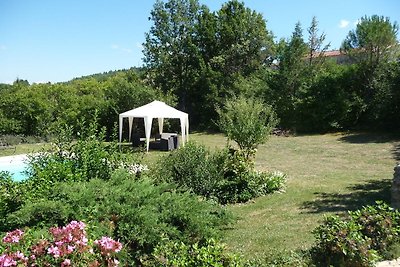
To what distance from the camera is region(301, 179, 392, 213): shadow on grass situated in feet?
21.0

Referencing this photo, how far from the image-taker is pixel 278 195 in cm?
777

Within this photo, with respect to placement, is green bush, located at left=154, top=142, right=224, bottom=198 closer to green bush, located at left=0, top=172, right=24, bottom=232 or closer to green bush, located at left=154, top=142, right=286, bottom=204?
green bush, located at left=154, top=142, right=286, bottom=204

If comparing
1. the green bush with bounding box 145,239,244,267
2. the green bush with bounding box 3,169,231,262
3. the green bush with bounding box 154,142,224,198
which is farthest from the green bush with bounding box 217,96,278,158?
the green bush with bounding box 145,239,244,267

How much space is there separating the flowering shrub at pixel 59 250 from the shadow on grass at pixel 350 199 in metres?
4.34

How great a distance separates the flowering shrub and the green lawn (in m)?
2.13

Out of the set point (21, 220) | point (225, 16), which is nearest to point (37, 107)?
point (225, 16)

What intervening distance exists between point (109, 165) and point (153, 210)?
166 cm

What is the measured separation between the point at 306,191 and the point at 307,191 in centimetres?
2

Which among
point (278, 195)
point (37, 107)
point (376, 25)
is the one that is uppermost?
point (376, 25)

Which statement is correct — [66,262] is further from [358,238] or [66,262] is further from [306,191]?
[306,191]

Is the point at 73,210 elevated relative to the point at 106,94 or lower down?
lower down

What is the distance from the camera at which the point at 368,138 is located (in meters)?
17.1

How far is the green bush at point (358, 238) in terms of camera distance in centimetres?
354

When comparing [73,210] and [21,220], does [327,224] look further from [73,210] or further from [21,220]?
[21,220]
